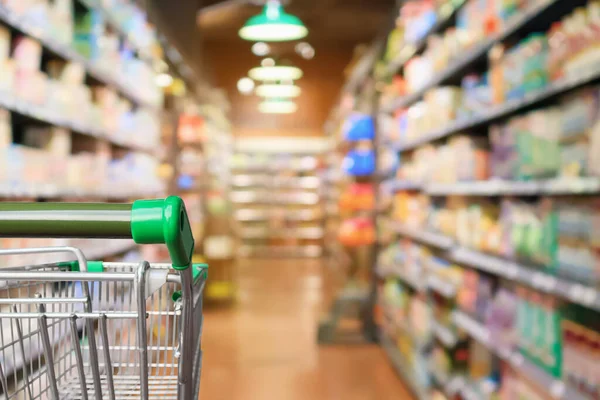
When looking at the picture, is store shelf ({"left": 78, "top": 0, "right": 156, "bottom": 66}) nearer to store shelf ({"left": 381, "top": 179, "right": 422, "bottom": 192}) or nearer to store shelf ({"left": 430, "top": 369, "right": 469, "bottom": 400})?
store shelf ({"left": 381, "top": 179, "right": 422, "bottom": 192})

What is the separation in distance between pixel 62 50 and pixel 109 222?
270 cm

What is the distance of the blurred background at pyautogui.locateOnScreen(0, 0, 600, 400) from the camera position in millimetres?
2438

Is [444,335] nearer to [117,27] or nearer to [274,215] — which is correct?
[117,27]

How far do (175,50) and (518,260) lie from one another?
540cm

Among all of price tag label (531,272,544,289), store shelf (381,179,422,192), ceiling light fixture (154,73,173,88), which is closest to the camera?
price tag label (531,272,544,289)

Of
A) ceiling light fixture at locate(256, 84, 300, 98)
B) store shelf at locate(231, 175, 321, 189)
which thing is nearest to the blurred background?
ceiling light fixture at locate(256, 84, 300, 98)

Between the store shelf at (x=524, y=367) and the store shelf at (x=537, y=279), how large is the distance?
288 mm

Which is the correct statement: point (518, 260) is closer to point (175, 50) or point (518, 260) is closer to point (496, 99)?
point (496, 99)

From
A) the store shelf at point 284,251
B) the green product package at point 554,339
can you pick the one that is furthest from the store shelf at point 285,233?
the green product package at point 554,339

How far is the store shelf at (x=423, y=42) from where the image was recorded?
3.90 meters

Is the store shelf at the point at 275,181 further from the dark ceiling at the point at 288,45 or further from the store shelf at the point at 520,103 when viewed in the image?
the store shelf at the point at 520,103

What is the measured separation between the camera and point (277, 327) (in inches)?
276

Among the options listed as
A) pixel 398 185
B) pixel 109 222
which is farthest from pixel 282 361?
pixel 109 222

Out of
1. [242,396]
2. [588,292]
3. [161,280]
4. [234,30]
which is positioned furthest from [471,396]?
[234,30]
